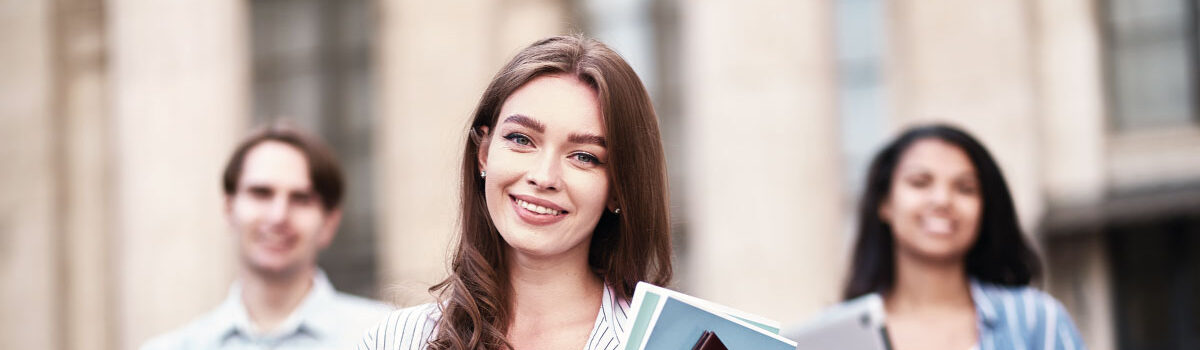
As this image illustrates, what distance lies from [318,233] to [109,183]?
18955mm

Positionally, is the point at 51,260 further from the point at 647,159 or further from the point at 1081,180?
the point at 647,159

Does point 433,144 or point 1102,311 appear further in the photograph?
point 433,144

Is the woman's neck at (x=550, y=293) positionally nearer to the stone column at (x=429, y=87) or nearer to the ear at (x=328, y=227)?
the ear at (x=328, y=227)

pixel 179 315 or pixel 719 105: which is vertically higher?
pixel 719 105

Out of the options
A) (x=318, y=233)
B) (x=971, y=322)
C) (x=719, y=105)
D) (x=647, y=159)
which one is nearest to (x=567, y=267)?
(x=647, y=159)

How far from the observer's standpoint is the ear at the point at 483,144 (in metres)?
3.42

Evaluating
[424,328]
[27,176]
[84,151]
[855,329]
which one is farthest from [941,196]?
[84,151]

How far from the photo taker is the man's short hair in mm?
6242

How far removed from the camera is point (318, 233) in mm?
6230

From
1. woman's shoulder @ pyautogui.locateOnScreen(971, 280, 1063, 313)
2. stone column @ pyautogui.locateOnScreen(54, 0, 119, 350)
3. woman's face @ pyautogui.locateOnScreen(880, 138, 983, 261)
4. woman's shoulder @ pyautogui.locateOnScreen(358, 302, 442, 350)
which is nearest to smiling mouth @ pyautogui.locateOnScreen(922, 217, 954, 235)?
woman's face @ pyautogui.locateOnScreen(880, 138, 983, 261)

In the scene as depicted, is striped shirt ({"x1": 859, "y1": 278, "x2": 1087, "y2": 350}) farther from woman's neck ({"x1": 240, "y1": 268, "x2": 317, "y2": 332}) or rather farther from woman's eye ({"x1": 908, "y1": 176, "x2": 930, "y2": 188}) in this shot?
woman's neck ({"x1": 240, "y1": 268, "x2": 317, "y2": 332})

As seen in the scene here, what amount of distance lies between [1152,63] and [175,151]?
11370 mm

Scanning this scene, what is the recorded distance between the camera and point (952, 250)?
5.61 m

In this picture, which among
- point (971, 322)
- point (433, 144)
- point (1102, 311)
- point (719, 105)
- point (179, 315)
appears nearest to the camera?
point (971, 322)
